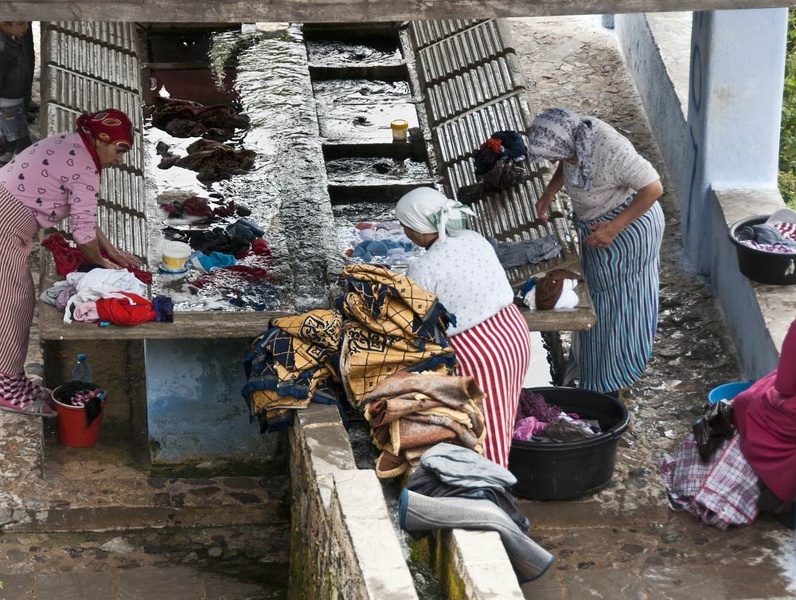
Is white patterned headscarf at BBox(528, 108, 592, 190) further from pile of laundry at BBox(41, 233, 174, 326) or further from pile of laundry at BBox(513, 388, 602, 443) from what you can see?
pile of laundry at BBox(41, 233, 174, 326)

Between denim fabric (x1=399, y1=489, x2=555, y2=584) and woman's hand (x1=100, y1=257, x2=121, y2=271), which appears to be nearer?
denim fabric (x1=399, y1=489, x2=555, y2=584)

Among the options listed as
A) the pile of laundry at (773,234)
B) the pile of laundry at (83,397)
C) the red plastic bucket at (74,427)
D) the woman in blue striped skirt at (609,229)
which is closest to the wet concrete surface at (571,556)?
the red plastic bucket at (74,427)

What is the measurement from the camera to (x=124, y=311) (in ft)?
22.3

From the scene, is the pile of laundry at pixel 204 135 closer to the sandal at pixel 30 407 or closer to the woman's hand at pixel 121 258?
the woman's hand at pixel 121 258

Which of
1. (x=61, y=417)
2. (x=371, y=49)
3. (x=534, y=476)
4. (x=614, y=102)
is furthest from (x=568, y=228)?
(x=371, y=49)

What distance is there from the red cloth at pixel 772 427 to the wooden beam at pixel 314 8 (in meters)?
2.03

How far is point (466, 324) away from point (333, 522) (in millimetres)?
1330

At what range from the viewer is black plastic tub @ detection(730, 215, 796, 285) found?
7853mm

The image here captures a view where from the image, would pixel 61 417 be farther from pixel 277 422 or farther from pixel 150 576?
pixel 277 422

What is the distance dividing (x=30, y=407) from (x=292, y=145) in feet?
10.9

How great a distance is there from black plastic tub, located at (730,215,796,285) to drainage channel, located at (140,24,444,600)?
240cm

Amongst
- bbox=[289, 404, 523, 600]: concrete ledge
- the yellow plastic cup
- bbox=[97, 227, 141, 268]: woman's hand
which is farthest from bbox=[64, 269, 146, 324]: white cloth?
the yellow plastic cup

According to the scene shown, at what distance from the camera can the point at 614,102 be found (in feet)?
37.3

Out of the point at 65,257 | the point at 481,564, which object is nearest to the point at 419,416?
the point at 481,564
